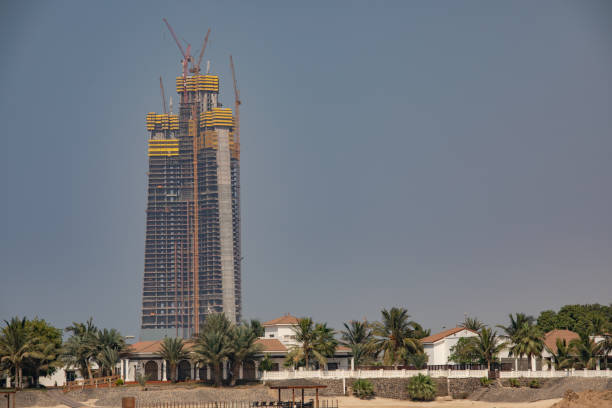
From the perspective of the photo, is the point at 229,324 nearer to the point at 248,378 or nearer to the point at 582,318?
the point at 248,378

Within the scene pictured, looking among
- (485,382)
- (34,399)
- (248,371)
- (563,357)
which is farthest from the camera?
(563,357)

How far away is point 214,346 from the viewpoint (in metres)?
97.3

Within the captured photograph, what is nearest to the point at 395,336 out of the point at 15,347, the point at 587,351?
the point at 587,351

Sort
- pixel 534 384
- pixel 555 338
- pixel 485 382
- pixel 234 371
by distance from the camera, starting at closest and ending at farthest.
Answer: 1. pixel 234 371
2. pixel 534 384
3. pixel 485 382
4. pixel 555 338

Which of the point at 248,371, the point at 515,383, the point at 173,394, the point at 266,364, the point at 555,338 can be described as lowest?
the point at 173,394

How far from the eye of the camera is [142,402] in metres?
90.8

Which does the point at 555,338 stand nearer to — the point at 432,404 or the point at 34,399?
the point at 432,404

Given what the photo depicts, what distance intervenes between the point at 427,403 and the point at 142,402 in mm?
29794

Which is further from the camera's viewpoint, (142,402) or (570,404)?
(142,402)

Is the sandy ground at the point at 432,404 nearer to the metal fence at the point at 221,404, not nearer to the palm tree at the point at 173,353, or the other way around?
the metal fence at the point at 221,404

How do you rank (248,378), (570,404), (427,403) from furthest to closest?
(248,378), (427,403), (570,404)

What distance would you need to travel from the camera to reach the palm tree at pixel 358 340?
10825 cm

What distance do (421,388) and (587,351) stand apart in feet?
76.0

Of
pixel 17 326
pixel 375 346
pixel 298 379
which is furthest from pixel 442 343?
pixel 17 326
